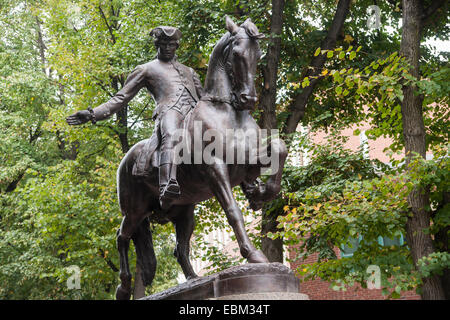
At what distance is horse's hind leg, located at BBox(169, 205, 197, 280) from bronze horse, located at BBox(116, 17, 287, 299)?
1 centimetres

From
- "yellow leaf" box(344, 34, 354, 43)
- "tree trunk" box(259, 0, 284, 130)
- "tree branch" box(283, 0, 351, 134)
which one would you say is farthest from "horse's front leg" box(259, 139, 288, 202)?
"yellow leaf" box(344, 34, 354, 43)

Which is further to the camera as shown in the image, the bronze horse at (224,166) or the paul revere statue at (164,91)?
the paul revere statue at (164,91)

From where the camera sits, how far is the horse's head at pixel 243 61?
18.8 feet

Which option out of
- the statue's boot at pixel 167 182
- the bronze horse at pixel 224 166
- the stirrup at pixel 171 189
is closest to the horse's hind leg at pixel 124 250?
the bronze horse at pixel 224 166

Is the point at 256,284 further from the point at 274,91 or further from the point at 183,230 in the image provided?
the point at 274,91

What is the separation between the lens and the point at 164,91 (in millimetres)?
6676

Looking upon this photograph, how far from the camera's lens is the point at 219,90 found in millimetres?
6004

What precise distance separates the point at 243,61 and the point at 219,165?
1022mm

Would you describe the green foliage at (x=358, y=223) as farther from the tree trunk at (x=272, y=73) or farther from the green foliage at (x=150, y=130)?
the tree trunk at (x=272, y=73)

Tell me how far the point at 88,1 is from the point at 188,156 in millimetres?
15076

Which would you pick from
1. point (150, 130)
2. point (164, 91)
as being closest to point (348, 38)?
point (150, 130)

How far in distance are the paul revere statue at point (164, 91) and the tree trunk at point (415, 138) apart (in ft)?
18.6
